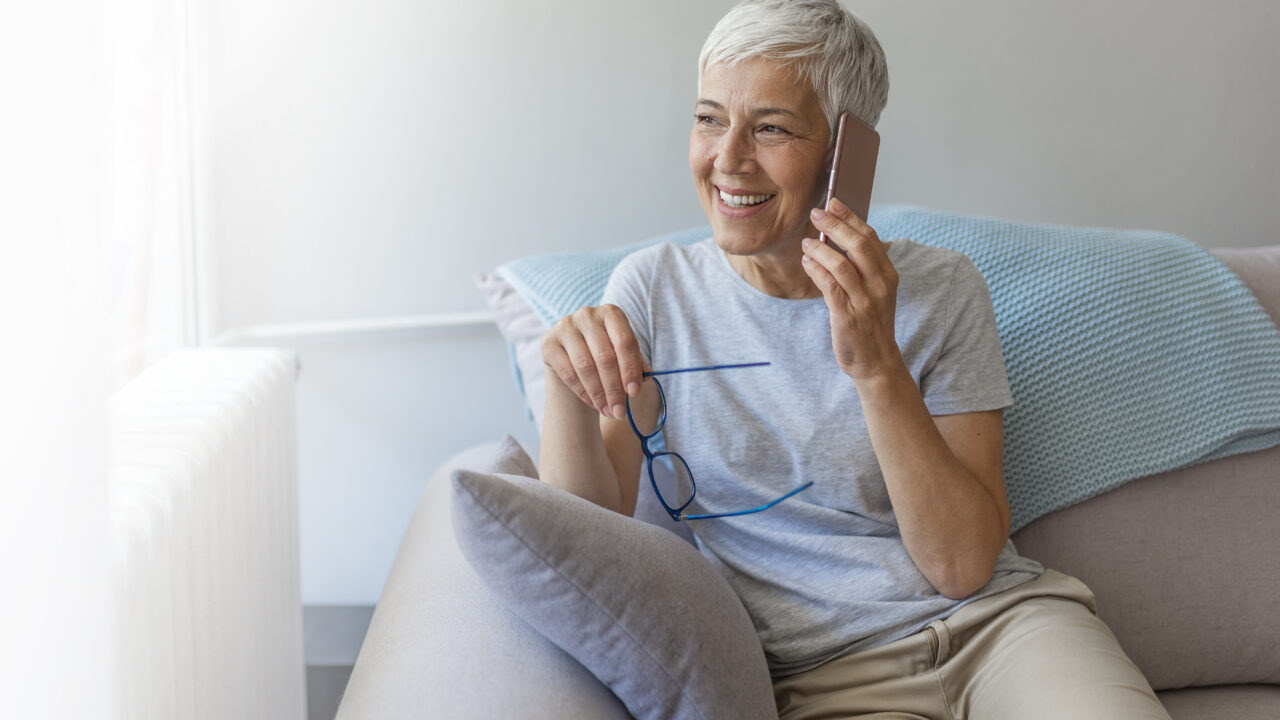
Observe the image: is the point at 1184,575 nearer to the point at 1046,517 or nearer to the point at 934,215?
the point at 1046,517

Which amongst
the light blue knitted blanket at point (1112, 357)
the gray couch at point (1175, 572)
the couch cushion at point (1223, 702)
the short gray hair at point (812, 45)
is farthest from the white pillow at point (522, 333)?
the couch cushion at point (1223, 702)

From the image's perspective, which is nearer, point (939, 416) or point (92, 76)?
point (92, 76)

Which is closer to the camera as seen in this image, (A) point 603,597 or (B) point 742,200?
(A) point 603,597

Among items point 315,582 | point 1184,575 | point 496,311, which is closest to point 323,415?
point 315,582

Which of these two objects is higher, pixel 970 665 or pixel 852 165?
pixel 852 165

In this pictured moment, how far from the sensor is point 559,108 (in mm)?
1856

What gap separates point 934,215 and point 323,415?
1191 mm

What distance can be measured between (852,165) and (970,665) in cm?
63

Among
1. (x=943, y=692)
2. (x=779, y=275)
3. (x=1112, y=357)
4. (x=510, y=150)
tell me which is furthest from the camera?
(x=510, y=150)

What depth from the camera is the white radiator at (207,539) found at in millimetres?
937

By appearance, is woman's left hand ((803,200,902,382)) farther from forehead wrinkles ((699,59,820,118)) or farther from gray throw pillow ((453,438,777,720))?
gray throw pillow ((453,438,777,720))

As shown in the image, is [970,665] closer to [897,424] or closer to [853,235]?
[897,424]

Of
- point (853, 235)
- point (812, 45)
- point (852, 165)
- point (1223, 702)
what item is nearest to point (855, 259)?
point (853, 235)

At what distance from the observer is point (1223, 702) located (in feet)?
4.44
